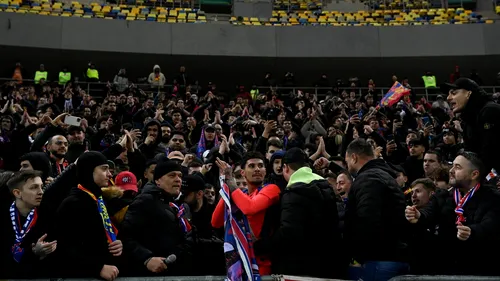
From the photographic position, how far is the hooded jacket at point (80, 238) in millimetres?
3908

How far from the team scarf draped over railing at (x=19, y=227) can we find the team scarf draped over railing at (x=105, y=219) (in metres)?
0.44

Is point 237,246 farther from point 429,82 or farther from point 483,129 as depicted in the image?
point 429,82

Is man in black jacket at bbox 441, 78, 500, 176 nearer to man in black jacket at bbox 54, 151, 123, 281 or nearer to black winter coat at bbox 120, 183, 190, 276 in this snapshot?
black winter coat at bbox 120, 183, 190, 276

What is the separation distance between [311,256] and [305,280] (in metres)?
0.28

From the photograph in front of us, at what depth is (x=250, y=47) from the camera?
2216 centimetres

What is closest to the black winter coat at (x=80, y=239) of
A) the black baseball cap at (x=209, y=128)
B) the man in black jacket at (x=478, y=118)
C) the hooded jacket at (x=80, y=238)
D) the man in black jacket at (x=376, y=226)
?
Answer: the hooded jacket at (x=80, y=238)

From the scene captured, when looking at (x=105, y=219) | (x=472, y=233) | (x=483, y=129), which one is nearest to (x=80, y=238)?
(x=105, y=219)

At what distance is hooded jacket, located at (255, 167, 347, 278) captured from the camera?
400 centimetres

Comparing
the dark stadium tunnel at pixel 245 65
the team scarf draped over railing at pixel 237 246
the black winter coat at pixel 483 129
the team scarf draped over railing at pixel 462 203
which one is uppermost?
the dark stadium tunnel at pixel 245 65

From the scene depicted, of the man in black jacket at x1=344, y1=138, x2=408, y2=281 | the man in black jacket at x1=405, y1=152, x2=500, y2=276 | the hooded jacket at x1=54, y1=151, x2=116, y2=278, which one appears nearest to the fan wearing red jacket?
the man in black jacket at x1=344, y1=138, x2=408, y2=281

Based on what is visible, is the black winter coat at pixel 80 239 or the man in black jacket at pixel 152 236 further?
the man in black jacket at pixel 152 236

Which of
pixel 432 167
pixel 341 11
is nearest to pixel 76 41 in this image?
pixel 341 11

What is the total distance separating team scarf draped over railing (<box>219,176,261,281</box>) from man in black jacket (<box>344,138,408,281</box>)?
79 centimetres

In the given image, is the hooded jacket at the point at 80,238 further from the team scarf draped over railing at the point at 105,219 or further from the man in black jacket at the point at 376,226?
the man in black jacket at the point at 376,226
